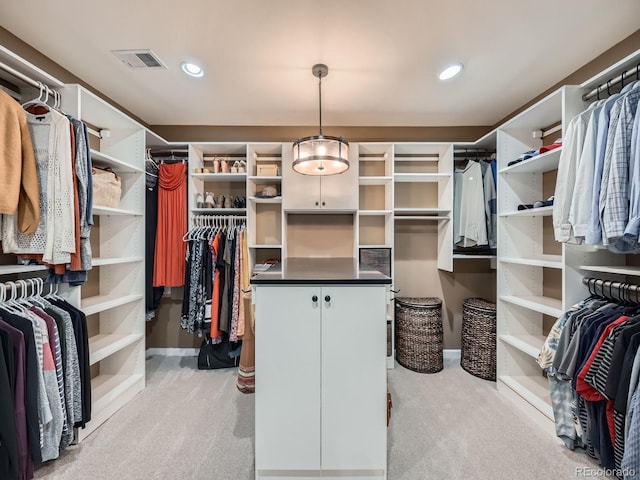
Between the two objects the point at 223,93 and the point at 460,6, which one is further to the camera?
the point at 223,93

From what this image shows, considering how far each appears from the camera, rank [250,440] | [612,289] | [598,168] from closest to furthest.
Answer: [598,168], [612,289], [250,440]

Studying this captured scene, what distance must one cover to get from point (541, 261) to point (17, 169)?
323 cm

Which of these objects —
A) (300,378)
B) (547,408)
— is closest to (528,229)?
(547,408)

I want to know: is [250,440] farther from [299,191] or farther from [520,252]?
[520,252]

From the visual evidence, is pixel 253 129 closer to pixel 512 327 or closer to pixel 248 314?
pixel 248 314

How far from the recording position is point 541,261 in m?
2.02

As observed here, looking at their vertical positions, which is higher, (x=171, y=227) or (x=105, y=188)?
(x=105, y=188)

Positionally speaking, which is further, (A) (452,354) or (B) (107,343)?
(A) (452,354)

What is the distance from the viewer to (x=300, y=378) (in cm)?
136

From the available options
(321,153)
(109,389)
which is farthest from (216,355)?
(321,153)

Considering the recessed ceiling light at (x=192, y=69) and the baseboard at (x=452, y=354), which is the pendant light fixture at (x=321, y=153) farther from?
the baseboard at (x=452, y=354)

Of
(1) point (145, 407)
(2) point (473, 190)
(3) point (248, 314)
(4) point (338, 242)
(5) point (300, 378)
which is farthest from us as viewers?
(4) point (338, 242)

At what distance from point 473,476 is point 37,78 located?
11.1 feet

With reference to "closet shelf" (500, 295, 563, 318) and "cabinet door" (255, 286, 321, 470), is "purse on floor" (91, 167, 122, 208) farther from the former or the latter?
"closet shelf" (500, 295, 563, 318)
